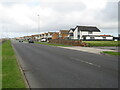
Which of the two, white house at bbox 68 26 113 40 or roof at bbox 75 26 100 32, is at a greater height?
roof at bbox 75 26 100 32

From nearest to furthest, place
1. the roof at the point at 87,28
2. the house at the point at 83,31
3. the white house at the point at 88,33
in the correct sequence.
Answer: the white house at the point at 88,33
the house at the point at 83,31
the roof at the point at 87,28

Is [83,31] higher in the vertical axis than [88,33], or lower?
higher

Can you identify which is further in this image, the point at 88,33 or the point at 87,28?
the point at 87,28

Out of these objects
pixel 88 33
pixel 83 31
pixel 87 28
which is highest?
pixel 87 28

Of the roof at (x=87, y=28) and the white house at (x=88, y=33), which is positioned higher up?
the roof at (x=87, y=28)

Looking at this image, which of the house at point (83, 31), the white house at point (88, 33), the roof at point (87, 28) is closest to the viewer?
the white house at point (88, 33)

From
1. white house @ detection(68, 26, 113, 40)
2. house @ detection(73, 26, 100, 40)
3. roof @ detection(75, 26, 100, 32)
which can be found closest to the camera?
white house @ detection(68, 26, 113, 40)

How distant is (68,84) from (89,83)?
34.5 inches

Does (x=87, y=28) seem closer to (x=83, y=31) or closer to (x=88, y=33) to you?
(x=88, y=33)

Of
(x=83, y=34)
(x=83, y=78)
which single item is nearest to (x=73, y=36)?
(x=83, y=34)

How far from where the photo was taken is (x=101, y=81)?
267 inches

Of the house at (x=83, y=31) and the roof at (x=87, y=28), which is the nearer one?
the house at (x=83, y=31)

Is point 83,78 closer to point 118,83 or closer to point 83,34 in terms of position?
point 118,83

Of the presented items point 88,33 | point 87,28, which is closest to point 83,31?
point 88,33
